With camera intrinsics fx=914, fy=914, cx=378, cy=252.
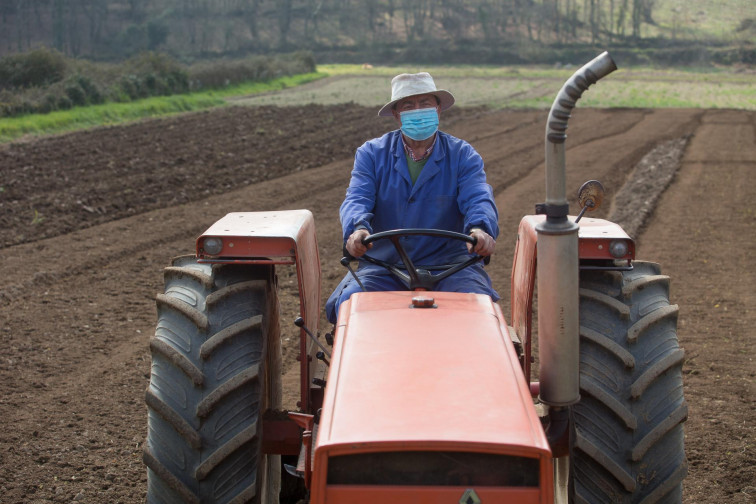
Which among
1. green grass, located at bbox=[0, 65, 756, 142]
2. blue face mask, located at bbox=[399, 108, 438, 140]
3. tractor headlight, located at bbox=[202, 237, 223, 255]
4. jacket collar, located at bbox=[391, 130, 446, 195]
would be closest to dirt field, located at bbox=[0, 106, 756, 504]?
tractor headlight, located at bbox=[202, 237, 223, 255]

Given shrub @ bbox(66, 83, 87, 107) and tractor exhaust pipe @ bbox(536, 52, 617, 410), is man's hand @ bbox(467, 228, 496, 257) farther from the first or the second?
shrub @ bbox(66, 83, 87, 107)

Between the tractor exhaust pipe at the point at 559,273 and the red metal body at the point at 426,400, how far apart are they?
147 millimetres

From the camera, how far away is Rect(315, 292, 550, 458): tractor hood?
2457mm

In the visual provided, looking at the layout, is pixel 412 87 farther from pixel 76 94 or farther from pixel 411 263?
pixel 76 94

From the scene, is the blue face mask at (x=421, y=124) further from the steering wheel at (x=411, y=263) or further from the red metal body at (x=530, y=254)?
the steering wheel at (x=411, y=263)

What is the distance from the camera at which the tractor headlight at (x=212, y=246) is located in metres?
3.58

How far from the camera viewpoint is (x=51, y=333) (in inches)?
267

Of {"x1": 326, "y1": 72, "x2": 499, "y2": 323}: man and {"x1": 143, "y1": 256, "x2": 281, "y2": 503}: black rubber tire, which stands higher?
{"x1": 326, "y1": 72, "x2": 499, "y2": 323}: man

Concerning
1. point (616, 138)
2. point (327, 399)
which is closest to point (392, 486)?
point (327, 399)

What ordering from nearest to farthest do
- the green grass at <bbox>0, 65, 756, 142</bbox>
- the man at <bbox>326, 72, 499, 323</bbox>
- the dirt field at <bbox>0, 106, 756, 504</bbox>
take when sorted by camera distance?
the man at <bbox>326, 72, 499, 323</bbox>, the dirt field at <bbox>0, 106, 756, 504</bbox>, the green grass at <bbox>0, 65, 756, 142</bbox>

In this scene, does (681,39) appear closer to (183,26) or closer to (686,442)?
(183,26)

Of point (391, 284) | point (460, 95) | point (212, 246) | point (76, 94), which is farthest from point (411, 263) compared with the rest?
point (460, 95)

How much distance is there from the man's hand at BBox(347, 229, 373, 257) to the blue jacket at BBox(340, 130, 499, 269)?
13.2 inches

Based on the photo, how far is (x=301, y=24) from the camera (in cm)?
8394
